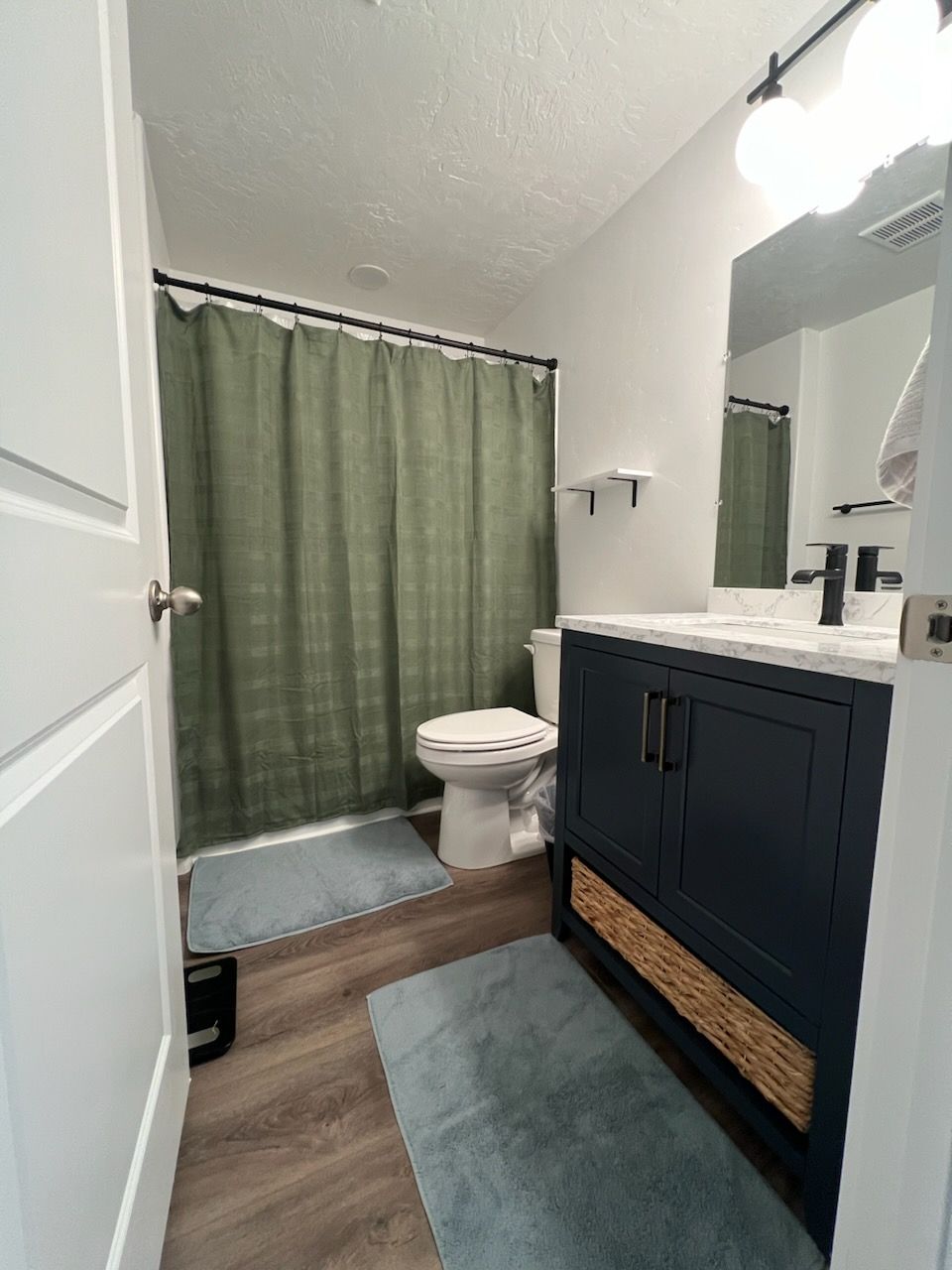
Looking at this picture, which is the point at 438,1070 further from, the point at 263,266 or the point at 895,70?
Answer: the point at 263,266

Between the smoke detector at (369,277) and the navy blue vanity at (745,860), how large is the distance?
1.72m

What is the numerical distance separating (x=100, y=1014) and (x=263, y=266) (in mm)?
2346

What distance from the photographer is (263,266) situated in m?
1.91

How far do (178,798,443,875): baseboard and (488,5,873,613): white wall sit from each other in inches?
43.3

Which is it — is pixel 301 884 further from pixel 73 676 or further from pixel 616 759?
pixel 73 676

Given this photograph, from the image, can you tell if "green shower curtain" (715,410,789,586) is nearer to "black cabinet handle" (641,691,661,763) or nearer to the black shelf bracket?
the black shelf bracket

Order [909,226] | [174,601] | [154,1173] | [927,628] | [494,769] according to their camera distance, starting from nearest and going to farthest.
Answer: [927,628], [154,1173], [174,601], [909,226], [494,769]

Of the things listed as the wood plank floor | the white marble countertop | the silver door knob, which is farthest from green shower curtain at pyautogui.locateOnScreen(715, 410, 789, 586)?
the silver door knob

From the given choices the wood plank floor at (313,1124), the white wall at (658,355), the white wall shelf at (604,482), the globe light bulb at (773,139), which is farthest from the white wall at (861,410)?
the wood plank floor at (313,1124)

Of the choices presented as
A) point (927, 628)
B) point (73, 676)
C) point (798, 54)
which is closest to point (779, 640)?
point (927, 628)

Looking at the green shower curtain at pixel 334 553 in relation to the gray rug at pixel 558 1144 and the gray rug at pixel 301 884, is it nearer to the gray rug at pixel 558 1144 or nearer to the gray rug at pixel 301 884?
Result: the gray rug at pixel 301 884

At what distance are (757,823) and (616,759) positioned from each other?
1.10 ft

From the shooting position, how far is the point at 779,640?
36.2 inches

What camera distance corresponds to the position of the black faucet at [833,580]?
3.60 ft
